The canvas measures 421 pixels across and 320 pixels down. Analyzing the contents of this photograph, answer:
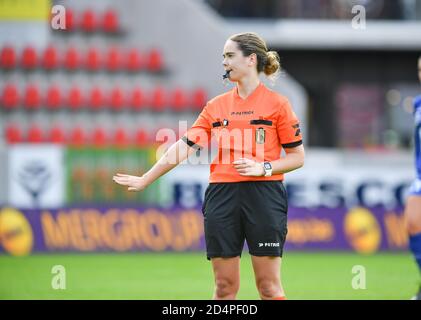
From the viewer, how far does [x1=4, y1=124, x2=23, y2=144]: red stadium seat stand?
21594mm

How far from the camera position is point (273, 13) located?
26391 millimetres

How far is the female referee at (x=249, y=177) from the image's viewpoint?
264 inches

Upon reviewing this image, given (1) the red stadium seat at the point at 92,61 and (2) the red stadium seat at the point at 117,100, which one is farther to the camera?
(1) the red stadium seat at the point at 92,61

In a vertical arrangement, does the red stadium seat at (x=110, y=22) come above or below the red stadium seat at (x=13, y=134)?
above

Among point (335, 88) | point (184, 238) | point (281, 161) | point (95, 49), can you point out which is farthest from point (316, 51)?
point (281, 161)

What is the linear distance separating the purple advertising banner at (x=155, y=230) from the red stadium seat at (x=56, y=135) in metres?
4.30

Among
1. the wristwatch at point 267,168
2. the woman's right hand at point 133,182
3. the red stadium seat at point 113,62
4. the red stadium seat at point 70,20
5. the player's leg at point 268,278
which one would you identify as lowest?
the player's leg at point 268,278

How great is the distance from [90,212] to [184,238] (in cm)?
176

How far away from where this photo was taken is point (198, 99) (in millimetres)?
22172

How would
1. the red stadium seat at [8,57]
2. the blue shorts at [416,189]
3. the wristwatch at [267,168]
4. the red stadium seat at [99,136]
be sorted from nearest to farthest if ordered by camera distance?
the wristwatch at [267,168] < the blue shorts at [416,189] < the red stadium seat at [99,136] < the red stadium seat at [8,57]

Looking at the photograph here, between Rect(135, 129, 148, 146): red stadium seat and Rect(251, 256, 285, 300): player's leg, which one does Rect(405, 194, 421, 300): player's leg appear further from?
Rect(135, 129, 148, 146): red stadium seat

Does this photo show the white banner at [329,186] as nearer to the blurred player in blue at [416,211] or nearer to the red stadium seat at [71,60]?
the red stadium seat at [71,60]

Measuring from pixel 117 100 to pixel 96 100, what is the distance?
0.48m

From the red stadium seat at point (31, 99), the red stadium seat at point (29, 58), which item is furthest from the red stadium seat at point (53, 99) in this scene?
the red stadium seat at point (29, 58)
